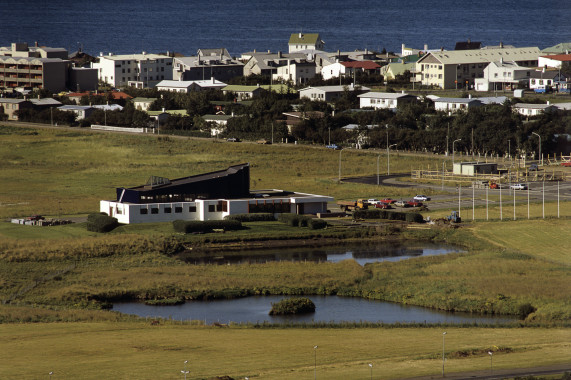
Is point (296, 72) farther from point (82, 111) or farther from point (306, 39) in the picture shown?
point (82, 111)

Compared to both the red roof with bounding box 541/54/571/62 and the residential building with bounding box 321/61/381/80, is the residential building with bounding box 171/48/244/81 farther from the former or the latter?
the red roof with bounding box 541/54/571/62

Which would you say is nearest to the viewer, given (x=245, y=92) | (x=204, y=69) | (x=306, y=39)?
(x=245, y=92)

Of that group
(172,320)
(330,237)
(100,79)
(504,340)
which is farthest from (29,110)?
(504,340)

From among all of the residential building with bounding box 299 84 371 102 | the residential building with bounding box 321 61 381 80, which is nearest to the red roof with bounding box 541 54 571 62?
the residential building with bounding box 321 61 381 80

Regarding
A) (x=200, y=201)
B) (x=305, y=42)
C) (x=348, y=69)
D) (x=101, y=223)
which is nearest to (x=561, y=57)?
(x=348, y=69)

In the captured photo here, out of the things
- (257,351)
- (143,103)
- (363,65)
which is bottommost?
(257,351)

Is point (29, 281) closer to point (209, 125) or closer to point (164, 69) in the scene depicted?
point (209, 125)

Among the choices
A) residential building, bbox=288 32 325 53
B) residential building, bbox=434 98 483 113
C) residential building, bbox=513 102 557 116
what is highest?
residential building, bbox=288 32 325 53

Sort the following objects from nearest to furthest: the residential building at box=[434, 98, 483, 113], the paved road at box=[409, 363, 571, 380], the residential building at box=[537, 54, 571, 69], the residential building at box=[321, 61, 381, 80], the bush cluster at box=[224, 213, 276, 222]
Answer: the paved road at box=[409, 363, 571, 380] < the bush cluster at box=[224, 213, 276, 222] < the residential building at box=[434, 98, 483, 113] < the residential building at box=[537, 54, 571, 69] < the residential building at box=[321, 61, 381, 80]
